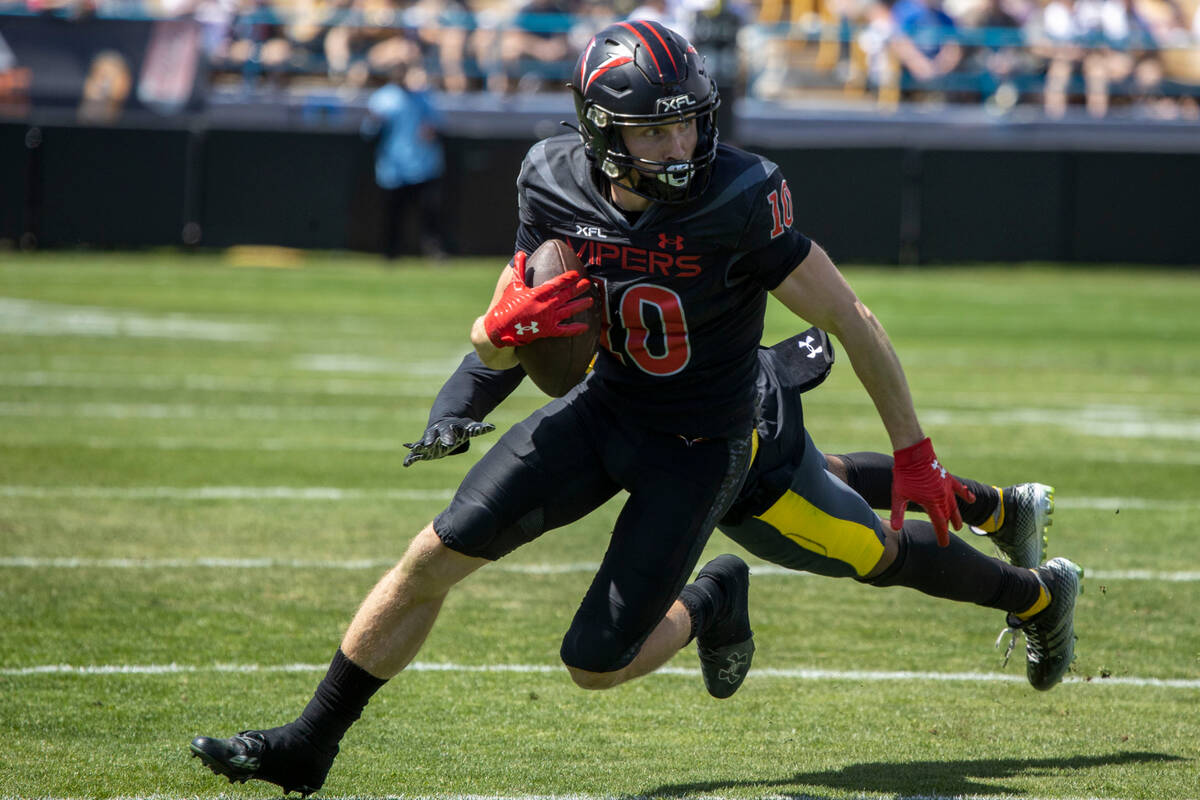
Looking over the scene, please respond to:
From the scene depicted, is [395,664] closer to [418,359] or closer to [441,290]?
[418,359]

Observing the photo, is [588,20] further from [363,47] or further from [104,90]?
[104,90]

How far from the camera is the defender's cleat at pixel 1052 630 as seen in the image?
14.3 feet

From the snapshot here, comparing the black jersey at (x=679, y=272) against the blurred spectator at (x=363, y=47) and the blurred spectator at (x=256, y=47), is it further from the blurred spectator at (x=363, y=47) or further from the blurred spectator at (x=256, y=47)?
the blurred spectator at (x=256, y=47)

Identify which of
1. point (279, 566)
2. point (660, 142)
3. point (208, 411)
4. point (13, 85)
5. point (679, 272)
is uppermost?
point (660, 142)

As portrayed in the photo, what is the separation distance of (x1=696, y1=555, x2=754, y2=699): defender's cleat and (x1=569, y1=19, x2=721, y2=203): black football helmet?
1.18 meters

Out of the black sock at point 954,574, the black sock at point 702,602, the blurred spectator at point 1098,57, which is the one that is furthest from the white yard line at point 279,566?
the blurred spectator at point 1098,57

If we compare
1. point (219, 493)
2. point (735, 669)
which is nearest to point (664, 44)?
point (735, 669)

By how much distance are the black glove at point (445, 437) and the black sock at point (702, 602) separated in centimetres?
75

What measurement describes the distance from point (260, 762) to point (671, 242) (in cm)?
155

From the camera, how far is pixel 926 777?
12.9 feet

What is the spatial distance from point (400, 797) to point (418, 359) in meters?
8.44

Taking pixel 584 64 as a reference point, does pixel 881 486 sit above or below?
below

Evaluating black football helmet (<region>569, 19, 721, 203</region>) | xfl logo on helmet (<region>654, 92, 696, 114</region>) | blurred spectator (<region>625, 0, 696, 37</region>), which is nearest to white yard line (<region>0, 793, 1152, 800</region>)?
black football helmet (<region>569, 19, 721, 203</region>)

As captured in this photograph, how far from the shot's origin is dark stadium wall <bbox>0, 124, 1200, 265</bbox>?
18938 millimetres
